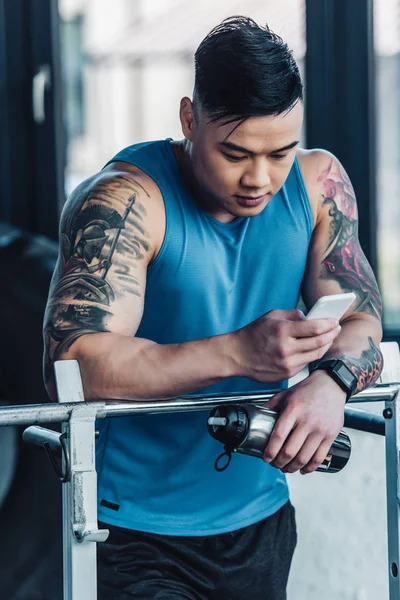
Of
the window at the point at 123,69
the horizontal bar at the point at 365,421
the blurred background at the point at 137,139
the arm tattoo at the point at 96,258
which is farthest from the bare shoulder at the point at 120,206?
the window at the point at 123,69

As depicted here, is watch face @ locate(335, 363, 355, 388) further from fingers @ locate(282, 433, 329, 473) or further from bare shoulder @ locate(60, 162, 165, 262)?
bare shoulder @ locate(60, 162, 165, 262)

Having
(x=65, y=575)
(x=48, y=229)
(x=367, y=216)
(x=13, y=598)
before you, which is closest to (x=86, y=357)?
(x=65, y=575)

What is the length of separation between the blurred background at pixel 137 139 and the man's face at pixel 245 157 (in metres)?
0.90

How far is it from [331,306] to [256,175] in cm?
25

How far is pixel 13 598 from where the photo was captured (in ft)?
8.43

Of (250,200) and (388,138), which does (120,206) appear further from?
(388,138)

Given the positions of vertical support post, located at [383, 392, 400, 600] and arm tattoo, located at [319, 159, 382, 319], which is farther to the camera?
arm tattoo, located at [319, 159, 382, 319]

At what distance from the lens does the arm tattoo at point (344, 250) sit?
1477 millimetres

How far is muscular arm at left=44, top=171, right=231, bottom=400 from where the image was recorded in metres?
1.20

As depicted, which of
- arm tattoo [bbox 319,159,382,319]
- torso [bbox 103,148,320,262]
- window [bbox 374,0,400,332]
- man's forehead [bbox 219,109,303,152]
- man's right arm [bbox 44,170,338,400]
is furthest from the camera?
window [bbox 374,0,400,332]

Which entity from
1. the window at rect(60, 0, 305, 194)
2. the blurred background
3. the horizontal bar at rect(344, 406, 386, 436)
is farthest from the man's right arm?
the window at rect(60, 0, 305, 194)

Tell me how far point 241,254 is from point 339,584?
106 centimetres

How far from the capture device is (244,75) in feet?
4.13

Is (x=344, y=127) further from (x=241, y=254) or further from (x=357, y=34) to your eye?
(x=241, y=254)
